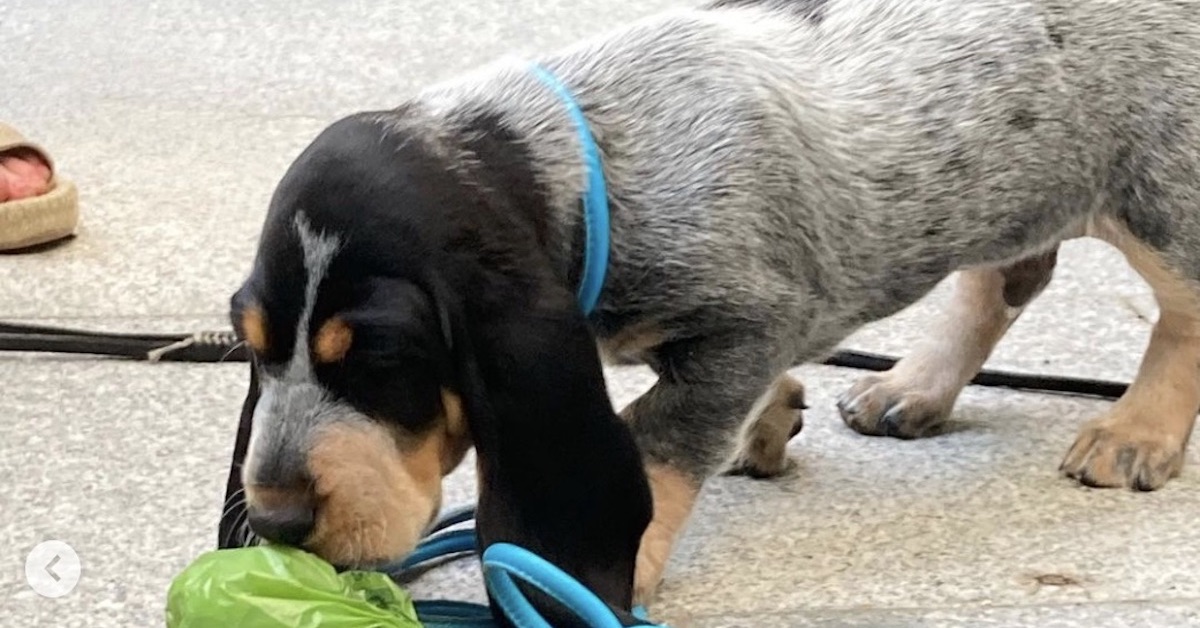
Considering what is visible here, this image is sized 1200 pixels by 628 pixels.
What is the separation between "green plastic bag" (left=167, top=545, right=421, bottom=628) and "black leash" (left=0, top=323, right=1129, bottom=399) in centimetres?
131

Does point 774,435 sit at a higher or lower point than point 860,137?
lower

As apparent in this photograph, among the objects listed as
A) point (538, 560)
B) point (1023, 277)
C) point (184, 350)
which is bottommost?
point (184, 350)

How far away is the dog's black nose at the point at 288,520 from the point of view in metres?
1.75

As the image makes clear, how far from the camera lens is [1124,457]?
103 inches

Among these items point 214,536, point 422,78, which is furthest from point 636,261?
point 422,78

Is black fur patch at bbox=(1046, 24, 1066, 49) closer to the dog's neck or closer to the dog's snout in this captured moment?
the dog's neck

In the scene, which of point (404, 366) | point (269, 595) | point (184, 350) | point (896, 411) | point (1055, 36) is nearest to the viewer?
point (269, 595)

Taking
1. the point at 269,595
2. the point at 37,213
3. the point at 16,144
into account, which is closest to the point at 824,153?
the point at 269,595

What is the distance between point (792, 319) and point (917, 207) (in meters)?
0.28

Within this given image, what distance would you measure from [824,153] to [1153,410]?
0.86 meters

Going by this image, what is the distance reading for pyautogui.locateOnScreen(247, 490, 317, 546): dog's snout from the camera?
175 cm

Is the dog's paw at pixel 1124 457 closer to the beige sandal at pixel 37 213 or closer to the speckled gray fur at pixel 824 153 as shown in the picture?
the speckled gray fur at pixel 824 153

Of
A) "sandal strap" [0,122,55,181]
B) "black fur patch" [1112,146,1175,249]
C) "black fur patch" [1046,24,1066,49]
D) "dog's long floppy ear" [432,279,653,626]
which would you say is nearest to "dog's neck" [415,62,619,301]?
"dog's long floppy ear" [432,279,653,626]

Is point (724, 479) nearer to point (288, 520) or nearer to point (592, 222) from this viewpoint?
point (592, 222)
